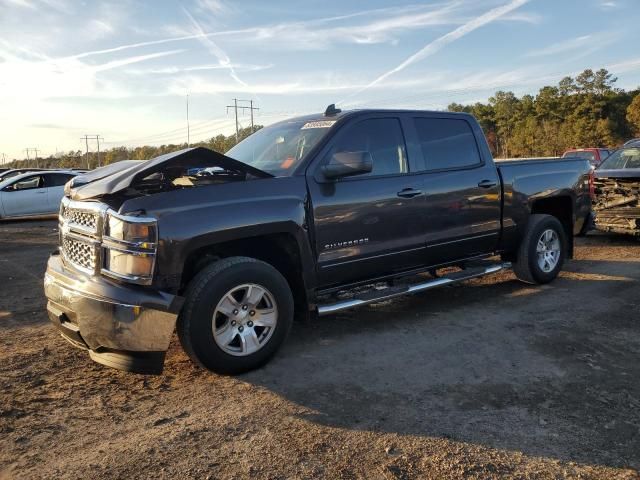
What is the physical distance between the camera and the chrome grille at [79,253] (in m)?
3.66

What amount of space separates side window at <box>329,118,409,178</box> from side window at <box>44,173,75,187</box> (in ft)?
46.3

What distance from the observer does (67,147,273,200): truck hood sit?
3.66 metres

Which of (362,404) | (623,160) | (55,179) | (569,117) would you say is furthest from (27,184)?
(569,117)

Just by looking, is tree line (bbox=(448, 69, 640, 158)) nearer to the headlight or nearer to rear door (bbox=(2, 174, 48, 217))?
rear door (bbox=(2, 174, 48, 217))

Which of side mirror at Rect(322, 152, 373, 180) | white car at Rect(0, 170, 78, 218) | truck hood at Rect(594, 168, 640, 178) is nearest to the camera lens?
side mirror at Rect(322, 152, 373, 180)

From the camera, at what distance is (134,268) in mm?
3414

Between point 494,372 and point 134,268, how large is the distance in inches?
101

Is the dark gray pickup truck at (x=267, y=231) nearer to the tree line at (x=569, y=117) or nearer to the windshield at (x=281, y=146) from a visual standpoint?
the windshield at (x=281, y=146)

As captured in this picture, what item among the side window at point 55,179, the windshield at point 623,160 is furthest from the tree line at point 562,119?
the windshield at point 623,160

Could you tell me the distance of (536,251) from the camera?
20.2 feet

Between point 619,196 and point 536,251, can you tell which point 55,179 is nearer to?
point 536,251

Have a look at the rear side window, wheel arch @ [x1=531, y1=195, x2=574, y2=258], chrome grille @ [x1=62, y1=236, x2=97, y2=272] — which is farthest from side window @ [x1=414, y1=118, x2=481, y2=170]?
the rear side window

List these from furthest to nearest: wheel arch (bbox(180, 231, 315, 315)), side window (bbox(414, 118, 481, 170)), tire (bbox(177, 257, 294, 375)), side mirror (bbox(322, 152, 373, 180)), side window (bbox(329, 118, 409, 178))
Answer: side window (bbox(414, 118, 481, 170))
side window (bbox(329, 118, 409, 178))
side mirror (bbox(322, 152, 373, 180))
wheel arch (bbox(180, 231, 315, 315))
tire (bbox(177, 257, 294, 375))

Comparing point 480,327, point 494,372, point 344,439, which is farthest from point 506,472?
point 480,327
